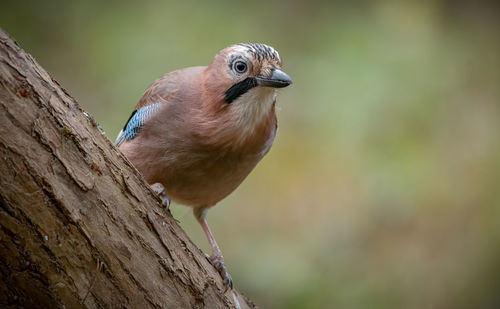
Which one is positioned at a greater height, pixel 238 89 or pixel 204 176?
pixel 238 89

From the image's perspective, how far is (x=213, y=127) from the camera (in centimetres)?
311

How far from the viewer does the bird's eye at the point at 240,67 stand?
3181mm

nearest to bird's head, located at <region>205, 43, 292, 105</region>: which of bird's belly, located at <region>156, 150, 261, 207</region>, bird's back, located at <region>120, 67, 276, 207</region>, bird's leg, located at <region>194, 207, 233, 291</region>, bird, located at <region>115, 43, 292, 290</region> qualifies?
bird, located at <region>115, 43, 292, 290</region>

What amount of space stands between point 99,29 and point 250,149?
3.48 meters

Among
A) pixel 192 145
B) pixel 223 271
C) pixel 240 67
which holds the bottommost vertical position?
pixel 223 271

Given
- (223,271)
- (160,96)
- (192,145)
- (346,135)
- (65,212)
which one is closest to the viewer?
(65,212)

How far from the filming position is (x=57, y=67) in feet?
19.7

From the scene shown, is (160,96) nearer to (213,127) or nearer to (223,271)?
(213,127)

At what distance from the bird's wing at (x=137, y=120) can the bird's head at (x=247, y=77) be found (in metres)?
0.38

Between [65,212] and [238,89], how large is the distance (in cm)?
144

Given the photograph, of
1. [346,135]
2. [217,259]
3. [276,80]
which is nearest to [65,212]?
[217,259]

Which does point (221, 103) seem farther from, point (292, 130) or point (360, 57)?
point (360, 57)

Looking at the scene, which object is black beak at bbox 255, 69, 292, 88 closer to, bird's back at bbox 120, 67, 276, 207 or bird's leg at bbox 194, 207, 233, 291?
bird's back at bbox 120, 67, 276, 207

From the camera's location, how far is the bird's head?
10.3ft
